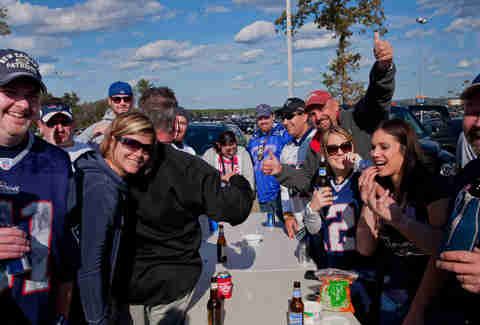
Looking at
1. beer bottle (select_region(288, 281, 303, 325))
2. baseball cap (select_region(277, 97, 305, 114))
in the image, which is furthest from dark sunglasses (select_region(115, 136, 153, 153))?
baseball cap (select_region(277, 97, 305, 114))

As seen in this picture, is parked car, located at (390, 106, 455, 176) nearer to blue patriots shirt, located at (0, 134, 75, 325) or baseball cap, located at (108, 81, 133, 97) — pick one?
baseball cap, located at (108, 81, 133, 97)

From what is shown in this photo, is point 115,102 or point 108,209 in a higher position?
point 115,102

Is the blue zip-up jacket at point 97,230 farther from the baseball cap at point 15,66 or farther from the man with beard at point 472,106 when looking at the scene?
the man with beard at point 472,106

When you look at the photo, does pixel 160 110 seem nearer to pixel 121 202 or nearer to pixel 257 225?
pixel 121 202

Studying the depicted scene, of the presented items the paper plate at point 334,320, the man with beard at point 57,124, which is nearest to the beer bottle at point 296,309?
the paper plate at point 334,320

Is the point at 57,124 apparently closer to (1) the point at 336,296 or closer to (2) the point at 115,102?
(2) the point at 115,102

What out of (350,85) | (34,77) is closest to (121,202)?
(34,77)

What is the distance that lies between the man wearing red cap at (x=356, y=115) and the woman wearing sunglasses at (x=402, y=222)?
0.61 m

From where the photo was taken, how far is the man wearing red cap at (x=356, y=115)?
112 inches

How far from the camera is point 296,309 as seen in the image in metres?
1.97

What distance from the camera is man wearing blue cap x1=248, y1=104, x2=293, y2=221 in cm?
518

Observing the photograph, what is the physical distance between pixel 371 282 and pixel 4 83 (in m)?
2.26

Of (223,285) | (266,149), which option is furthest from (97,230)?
(266,149)

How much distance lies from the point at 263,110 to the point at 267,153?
86 centimetres
